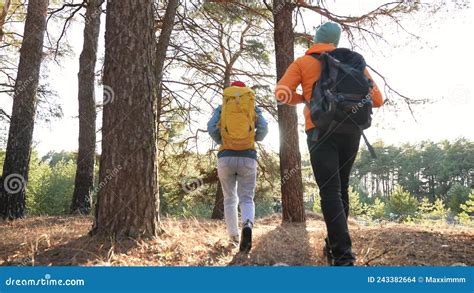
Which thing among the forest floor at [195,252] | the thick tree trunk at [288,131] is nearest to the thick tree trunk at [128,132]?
the forest floor at [195,252]

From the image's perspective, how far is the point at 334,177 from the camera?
103 inches

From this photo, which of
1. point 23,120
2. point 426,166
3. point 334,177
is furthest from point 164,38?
point 426,166

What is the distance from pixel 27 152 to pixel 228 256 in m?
5.72

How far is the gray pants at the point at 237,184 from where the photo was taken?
3602 mm

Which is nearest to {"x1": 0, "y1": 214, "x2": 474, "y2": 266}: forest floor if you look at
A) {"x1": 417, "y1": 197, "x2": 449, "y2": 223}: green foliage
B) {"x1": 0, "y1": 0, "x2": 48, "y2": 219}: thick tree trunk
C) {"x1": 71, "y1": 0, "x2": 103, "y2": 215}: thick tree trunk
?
{"x1": 0, "y1": 0, "x2": 48, "y2": 219}: thick tree trunk

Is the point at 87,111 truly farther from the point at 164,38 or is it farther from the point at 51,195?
the point at 51,195

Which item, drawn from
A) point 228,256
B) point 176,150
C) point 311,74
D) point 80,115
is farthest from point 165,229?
point 176,150

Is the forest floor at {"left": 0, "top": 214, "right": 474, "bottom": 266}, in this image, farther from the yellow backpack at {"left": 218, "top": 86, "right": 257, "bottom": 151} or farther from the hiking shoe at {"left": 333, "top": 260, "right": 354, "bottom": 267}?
the yellow backpack at {"left": 218, "top": 86, "right": 257, "bottom": 151}

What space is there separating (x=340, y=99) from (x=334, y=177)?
22.0 inches

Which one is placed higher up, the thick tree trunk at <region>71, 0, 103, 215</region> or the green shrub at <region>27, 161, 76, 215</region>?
the thick tree trunk at <region>71, 0, 103, 215</region>

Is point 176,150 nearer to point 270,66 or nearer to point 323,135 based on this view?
point 270,66

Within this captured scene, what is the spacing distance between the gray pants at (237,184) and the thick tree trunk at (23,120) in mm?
5124

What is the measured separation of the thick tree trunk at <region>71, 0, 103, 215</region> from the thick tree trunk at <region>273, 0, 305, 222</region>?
14.5 ft

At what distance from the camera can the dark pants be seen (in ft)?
8.35
